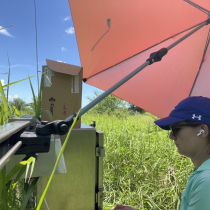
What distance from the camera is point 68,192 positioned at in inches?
60.4

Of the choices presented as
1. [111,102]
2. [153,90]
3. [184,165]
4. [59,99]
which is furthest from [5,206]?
[111,102]

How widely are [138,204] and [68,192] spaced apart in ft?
3.63

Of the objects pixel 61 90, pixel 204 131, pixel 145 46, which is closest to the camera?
pixel 204 131

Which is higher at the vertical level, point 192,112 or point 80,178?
point 192,112

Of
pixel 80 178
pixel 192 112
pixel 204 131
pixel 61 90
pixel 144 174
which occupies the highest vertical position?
pixel 61 90

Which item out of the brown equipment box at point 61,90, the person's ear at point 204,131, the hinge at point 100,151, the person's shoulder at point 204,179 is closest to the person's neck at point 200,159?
the person's ear at point 204,131

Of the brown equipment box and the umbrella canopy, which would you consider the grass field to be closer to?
the umbrella canopy

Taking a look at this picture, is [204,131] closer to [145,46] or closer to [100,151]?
[100,151]

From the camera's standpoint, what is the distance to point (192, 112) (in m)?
1.15

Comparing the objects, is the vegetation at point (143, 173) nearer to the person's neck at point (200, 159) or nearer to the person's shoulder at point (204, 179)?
the person's neck at point (200, 159)

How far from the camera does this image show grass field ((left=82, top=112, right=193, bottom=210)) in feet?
7.54

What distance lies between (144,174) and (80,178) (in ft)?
4.70

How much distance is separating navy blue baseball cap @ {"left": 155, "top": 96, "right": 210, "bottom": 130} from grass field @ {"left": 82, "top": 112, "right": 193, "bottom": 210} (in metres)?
1.41

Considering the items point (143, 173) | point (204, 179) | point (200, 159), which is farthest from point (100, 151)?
point (143, 173)
